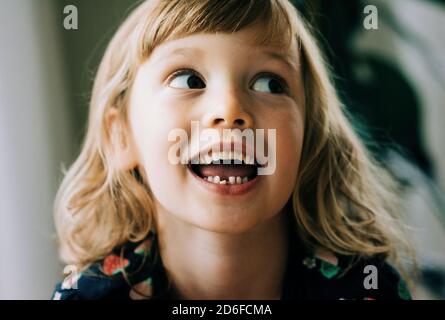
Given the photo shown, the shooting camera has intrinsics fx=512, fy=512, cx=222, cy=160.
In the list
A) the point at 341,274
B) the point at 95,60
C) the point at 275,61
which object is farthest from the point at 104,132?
the point at 341,274

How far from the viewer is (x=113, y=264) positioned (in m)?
0.75

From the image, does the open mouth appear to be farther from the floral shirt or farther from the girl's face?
the floral shirt

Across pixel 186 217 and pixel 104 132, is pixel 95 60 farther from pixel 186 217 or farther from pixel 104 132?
pixel 186 217

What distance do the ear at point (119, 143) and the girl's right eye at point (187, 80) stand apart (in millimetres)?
115

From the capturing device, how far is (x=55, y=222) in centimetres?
76

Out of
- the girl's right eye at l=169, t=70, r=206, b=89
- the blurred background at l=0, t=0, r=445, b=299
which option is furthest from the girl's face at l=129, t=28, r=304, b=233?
the blurred background at l=0, t=0, r=445, b=299

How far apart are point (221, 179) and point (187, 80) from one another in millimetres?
132

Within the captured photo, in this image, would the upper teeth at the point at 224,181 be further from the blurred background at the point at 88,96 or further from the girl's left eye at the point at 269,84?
the blurred background at the point at 88,96

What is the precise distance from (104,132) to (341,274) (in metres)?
0.39

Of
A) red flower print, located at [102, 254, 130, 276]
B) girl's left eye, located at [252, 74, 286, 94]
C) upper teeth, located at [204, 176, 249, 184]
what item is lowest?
red flower print, located at [102, 254, 130, 276]

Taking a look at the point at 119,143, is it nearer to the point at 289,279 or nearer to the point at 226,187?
the point at 226,187

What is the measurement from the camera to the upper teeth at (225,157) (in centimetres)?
63

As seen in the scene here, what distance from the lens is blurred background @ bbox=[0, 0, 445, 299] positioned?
28.5 inches
